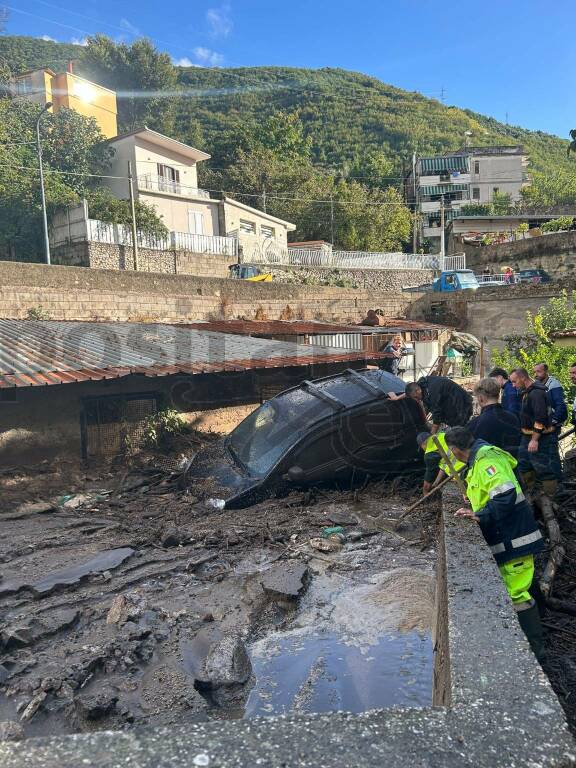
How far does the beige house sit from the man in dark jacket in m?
23.9

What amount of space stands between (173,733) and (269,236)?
33531 mm

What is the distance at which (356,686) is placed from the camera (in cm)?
321

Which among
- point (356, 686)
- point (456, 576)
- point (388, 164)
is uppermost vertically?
point (388, 164)

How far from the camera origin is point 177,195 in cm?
3120

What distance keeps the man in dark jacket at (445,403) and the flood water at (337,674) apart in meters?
3.62

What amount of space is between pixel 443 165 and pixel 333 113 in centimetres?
3239

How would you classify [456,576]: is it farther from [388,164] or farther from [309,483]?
[388,164]

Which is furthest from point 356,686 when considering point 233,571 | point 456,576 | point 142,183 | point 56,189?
point 142,183

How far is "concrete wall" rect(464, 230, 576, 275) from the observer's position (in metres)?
24.2

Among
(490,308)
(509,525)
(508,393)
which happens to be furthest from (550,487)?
(490,308)

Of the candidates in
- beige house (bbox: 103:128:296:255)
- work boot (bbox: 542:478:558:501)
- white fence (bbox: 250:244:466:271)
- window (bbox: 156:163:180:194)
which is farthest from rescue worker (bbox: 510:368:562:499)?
window (bbox: 156:163:180:194)

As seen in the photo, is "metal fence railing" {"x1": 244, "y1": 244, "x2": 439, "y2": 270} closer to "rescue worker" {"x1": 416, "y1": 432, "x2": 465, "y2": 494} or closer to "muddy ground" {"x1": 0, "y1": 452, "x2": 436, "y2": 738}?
"rescue worker" {"x1": 416, "y1": 432, "x2": 465, "y2": 494}

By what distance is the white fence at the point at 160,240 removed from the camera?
76.6 ft

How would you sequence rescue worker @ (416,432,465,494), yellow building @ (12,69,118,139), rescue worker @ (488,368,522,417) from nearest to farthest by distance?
rescue worker @ (416,432,465,494) < rescue worker @ (488,368,522,417) < yellow building @ (12,69,118,139)
